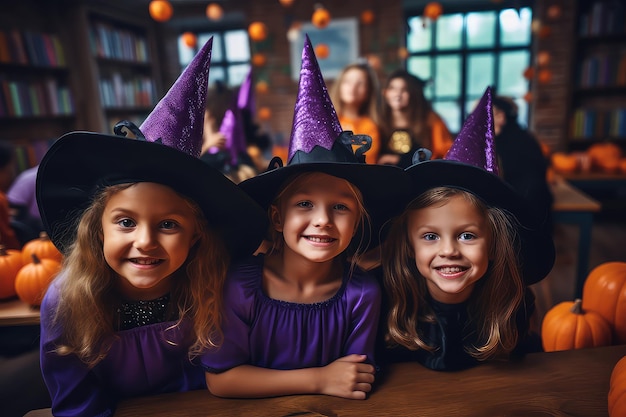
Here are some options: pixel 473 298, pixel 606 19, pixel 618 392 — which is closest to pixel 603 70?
pixel 606 19

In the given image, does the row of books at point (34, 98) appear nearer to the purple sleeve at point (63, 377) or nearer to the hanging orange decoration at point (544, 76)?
the purple sleeve at point (63, 377)

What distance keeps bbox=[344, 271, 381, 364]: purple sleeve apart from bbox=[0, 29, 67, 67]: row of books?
192 inches

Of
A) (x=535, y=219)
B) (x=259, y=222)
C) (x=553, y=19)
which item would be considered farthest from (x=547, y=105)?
(x=259, y=222)

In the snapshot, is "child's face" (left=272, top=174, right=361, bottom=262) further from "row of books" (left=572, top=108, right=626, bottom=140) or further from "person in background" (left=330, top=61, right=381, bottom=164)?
"row of books" (left=572, top=108, right=626, bottom=140)

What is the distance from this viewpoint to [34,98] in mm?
4711

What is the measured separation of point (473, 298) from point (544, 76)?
17.4ft

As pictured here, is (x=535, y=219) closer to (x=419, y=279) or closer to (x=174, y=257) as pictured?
(x=419, y=279)

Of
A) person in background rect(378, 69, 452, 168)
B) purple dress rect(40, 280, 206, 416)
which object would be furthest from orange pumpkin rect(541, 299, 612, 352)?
person in background rect(378, 69, 452, 168)

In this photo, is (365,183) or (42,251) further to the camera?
(42,251)

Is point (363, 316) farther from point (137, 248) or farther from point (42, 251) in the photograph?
point (42, 251)

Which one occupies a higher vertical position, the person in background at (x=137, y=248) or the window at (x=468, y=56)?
the window at (x=468, y=56)

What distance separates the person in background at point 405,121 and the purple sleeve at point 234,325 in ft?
6.02

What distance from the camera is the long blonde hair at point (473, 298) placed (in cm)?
102

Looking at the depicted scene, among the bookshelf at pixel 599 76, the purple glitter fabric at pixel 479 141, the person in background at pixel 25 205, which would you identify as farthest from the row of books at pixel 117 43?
the bookshelf at pixel 599 76
